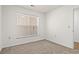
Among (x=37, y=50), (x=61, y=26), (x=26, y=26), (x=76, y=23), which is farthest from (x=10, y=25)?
(x=76, y=23)

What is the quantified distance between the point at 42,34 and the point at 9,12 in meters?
2.15

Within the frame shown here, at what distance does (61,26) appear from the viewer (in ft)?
11.3

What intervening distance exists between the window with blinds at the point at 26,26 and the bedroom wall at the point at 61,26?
779 mm

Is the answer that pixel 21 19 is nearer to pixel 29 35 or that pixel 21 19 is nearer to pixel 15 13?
pixel 15 13

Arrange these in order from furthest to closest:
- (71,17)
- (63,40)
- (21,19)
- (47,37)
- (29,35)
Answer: (47,37) → (29,35) → (21,19) → (63,40) → (71,17)

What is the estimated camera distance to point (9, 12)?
10.4ft

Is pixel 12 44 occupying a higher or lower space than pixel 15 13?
lower

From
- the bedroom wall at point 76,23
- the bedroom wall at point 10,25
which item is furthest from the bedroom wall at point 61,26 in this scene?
the bedroom wall at point 10,25

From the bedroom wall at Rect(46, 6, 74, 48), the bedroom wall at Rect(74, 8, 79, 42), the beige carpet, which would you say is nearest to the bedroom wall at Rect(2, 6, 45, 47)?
the beige carpet

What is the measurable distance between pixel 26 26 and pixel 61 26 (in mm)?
1733

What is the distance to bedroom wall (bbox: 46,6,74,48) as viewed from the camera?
2955 mm

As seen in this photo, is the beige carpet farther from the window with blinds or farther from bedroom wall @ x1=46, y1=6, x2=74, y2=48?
the window with blinds

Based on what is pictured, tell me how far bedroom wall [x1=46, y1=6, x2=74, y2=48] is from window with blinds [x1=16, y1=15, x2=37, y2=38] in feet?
2.56
